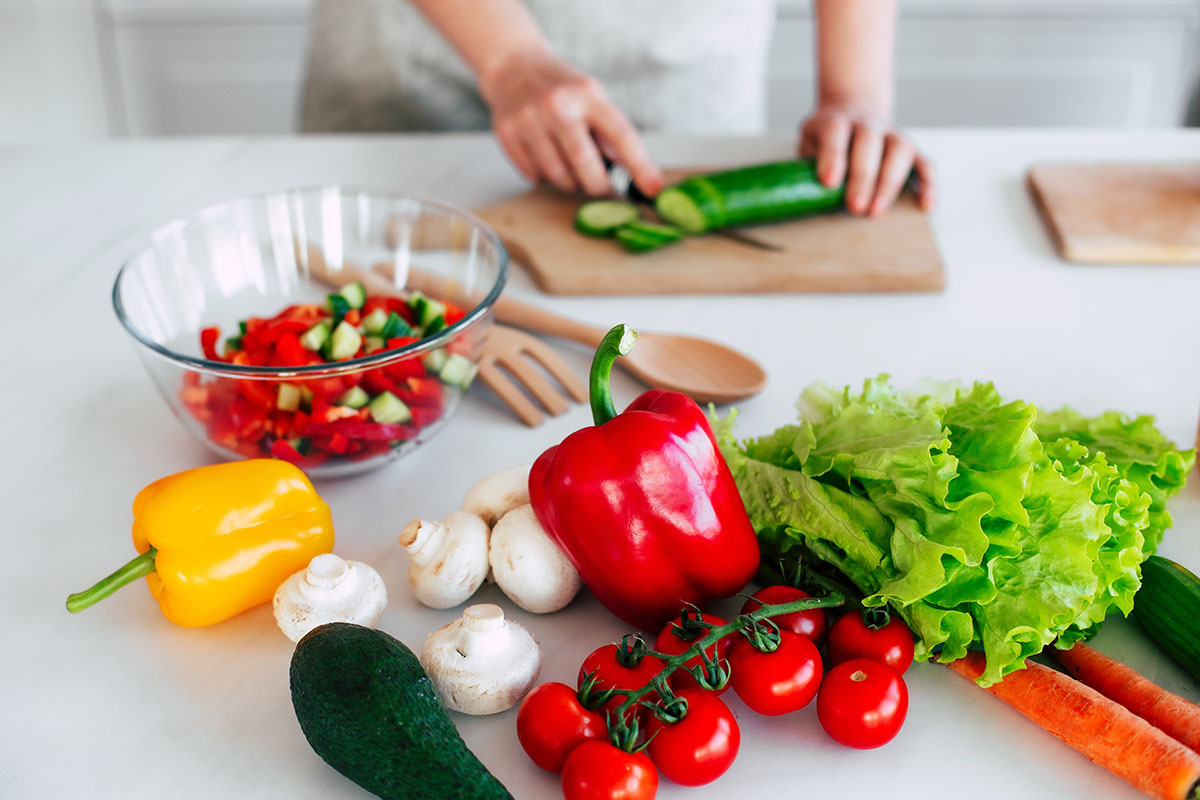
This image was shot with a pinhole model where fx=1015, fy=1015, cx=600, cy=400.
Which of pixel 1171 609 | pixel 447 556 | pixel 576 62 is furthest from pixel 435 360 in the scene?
pixel 576 62

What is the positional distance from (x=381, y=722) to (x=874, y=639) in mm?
405

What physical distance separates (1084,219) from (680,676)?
3.85 feet

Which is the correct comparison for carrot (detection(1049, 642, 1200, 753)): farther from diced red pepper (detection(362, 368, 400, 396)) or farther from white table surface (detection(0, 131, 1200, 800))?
diced red pepper (detection(362, 368, 400, 396))

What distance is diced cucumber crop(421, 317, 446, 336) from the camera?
47.9 inches

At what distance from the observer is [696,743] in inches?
29.8

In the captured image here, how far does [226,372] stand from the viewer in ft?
3.29

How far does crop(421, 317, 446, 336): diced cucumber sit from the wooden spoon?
76mm

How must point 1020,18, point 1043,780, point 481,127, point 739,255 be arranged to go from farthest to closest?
point 1020,18 < point 481,127 < point 739,255 < point 1043,780

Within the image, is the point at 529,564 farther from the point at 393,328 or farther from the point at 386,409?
the point at 393,328

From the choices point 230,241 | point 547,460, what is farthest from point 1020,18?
point 547,460

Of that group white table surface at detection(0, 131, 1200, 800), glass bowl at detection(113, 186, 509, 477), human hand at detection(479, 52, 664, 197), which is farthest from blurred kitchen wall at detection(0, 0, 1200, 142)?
glass bowl at detection(113, 186, 509, 477)

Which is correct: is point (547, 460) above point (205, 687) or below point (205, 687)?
above

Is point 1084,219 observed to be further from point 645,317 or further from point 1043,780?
point 1043,780

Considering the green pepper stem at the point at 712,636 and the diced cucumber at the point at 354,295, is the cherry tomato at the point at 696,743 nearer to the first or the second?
the green pepper stem at the point at 712,636
